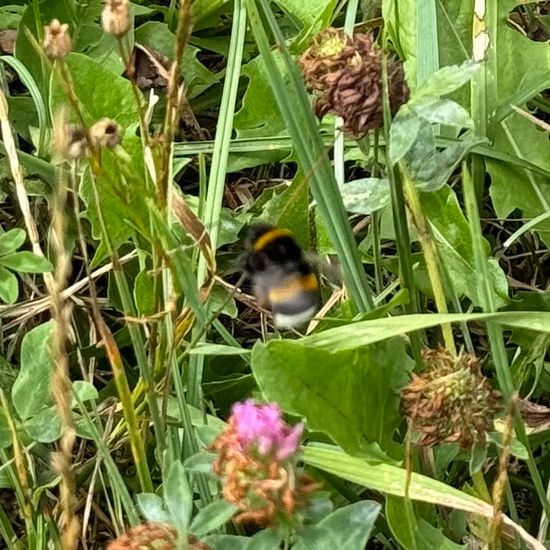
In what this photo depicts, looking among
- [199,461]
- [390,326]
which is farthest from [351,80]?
[199,461]

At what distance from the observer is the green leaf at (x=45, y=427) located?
3.13 feet

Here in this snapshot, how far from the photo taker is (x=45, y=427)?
0.96 metres

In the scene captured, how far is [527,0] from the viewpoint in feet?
4.38

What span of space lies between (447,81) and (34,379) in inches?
17.2

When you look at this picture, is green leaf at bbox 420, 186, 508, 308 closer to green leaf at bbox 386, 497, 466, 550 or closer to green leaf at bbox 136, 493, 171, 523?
green leaf at bbox 386, 497, 466, 550

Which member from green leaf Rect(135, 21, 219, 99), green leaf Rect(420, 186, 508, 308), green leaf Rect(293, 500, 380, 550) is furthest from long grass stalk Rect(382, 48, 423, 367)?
green leaf Rect(135, 21, 219, 99)

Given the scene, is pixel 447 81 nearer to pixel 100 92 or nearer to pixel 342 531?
pixel 342 531

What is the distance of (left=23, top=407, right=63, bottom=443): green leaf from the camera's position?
0.95m

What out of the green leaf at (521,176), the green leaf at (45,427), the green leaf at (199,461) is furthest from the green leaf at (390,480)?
the green leaf at (521,176)

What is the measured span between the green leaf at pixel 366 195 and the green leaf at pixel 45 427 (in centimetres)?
31

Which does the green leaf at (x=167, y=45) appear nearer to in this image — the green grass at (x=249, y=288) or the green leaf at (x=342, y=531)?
the green grass at (x=249, y=288)

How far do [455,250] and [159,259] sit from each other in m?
0.33

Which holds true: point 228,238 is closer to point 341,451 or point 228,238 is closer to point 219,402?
point 219,402

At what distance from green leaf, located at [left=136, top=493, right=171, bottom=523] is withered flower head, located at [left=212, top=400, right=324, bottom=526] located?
3.9 inches
